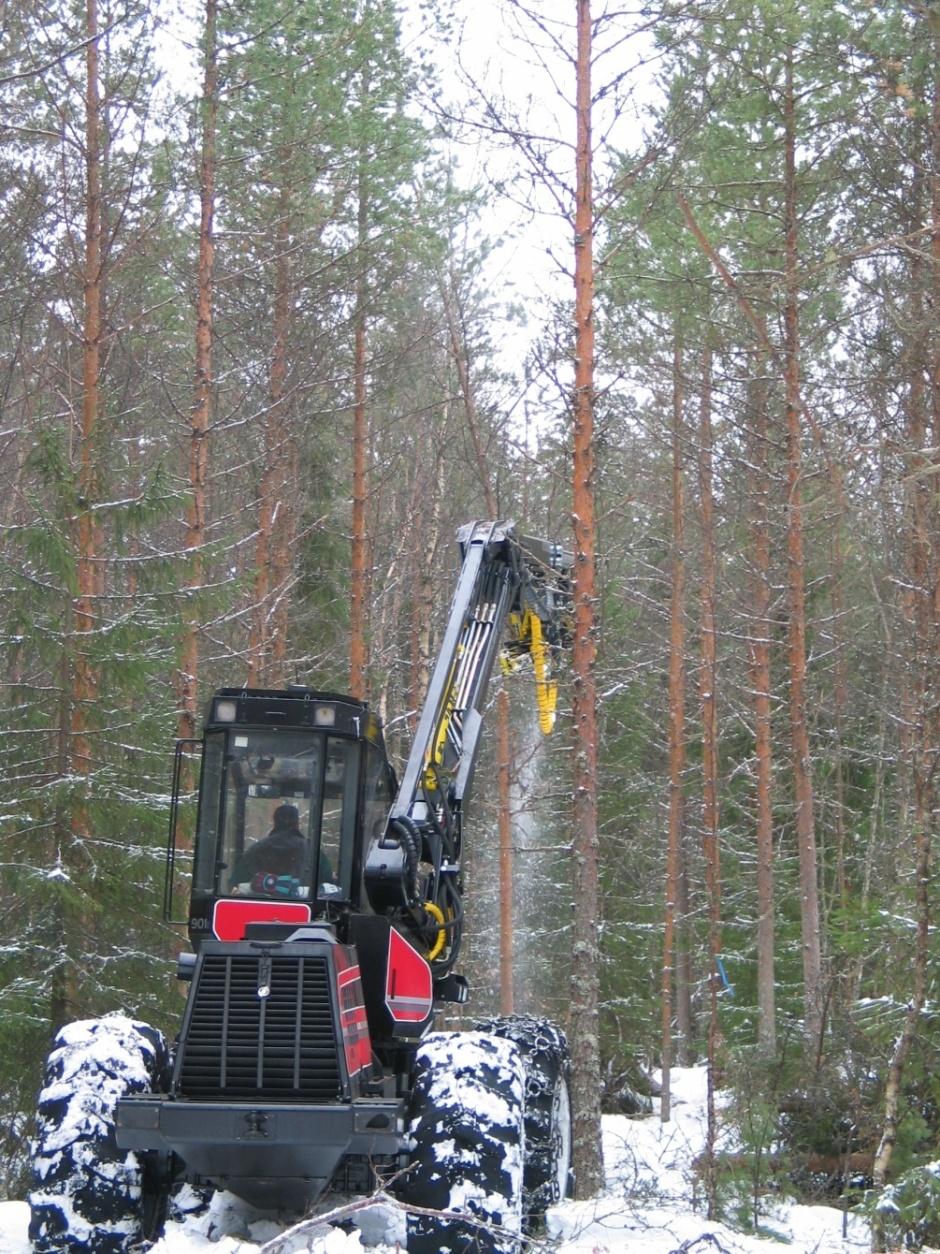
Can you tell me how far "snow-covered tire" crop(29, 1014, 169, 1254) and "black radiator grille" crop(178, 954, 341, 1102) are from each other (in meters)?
0.68

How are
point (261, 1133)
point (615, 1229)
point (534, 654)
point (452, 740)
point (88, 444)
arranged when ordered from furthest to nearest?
point (88, 444)
point (534, 654)
point (452, 740)
point (615, 1229)
point (261, 1133)

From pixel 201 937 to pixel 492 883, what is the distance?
21.9 metres

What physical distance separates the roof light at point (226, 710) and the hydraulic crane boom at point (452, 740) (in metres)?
1.13

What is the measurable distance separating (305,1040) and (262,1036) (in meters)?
0.20

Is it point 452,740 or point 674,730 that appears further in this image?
point 674,730

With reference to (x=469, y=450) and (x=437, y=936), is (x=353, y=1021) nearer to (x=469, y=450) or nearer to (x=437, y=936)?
(x=437, y=936)

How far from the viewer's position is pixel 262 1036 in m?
6.98

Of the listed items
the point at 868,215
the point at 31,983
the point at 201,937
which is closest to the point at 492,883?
the point at 868,215

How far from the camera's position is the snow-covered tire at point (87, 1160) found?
23.4 ft

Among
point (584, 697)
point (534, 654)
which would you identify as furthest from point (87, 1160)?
point (584, 697)

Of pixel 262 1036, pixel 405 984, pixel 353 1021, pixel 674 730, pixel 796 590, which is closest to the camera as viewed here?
pixel 262 1036

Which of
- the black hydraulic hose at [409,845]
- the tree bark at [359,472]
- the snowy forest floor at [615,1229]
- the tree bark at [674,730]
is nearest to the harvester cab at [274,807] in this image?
the black hydraulic hose at [409,845]

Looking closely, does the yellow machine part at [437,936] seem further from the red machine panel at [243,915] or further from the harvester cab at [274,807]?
the red machine panel at [243,915]

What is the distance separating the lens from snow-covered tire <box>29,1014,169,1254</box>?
A: 280 inches
